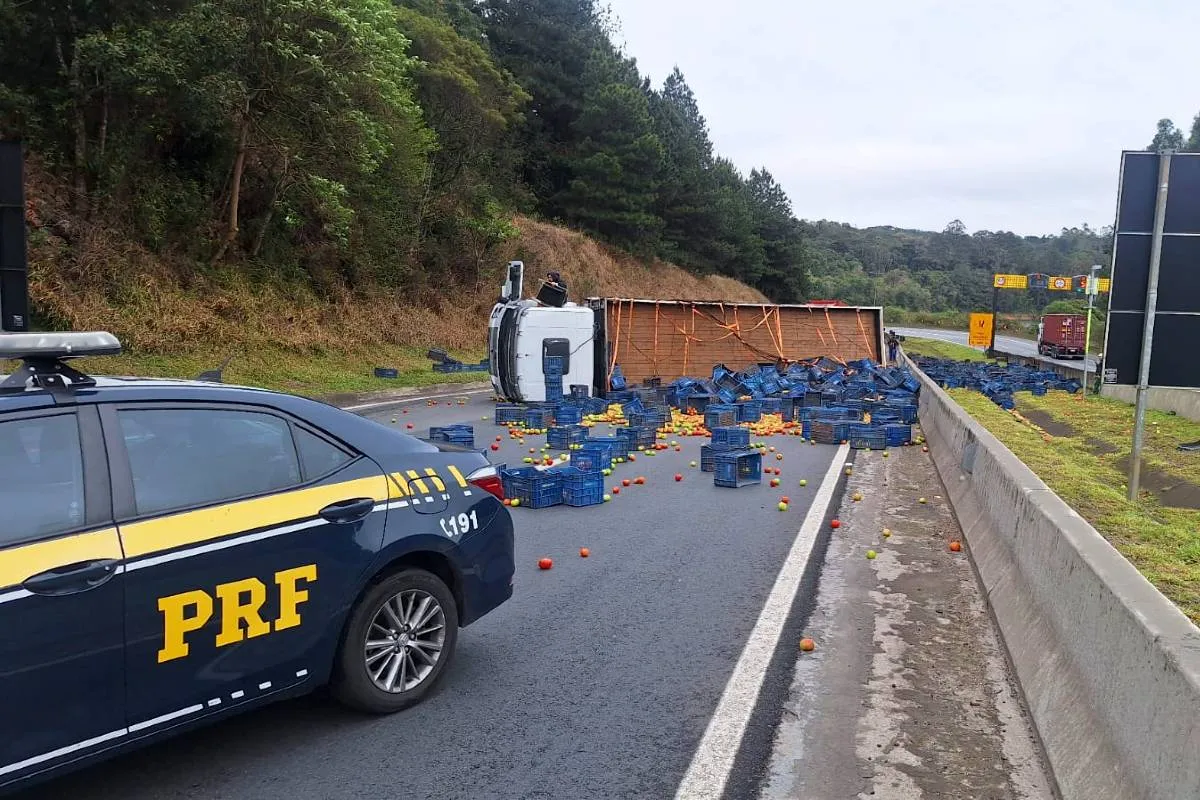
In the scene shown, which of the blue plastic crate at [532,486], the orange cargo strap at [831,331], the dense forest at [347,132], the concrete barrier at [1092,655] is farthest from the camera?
the orange cargo strap at [831,331]

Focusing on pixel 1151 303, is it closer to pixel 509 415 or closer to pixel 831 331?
pixel 509 415

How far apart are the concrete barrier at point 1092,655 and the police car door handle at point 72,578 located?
363 cm

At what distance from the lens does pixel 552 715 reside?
441 cm

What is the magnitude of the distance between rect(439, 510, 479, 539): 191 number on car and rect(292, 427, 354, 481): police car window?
595 millimetres

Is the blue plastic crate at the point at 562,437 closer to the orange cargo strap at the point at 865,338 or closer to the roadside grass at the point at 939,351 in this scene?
the orange cargo strap at the point at 865,338

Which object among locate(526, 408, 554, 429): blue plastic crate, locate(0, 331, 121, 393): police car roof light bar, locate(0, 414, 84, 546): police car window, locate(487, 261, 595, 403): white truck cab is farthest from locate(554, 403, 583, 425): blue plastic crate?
locate(0, 414, 84, 546): police car window

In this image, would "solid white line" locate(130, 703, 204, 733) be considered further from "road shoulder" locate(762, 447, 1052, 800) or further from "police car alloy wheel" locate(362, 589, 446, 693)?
"road shoulder" locate(762, 447, 1052, 800)

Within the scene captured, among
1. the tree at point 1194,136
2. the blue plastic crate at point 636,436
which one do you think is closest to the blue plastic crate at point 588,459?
the blue plastic crate at point 636,436

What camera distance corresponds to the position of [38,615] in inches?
119

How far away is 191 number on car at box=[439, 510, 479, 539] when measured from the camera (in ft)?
14.8

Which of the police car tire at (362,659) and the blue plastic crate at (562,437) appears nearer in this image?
the police car tire at (362,659)

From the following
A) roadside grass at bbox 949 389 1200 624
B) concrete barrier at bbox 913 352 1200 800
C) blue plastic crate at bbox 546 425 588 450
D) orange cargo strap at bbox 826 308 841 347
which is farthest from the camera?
orange cargo strap at bbox 826 308 841 347

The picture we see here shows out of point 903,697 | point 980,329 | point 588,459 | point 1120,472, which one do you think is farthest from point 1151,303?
point 980,329

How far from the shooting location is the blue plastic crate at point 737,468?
35.3 ft
